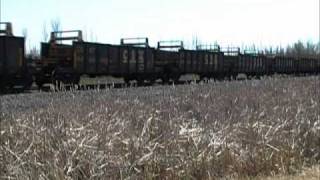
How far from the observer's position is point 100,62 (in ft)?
106

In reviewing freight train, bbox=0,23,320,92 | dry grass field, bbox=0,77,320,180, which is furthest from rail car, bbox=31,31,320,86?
dry grass field, bbox=0,77,320,180

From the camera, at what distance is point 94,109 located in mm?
8570

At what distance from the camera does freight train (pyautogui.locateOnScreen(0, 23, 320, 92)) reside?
26.0m

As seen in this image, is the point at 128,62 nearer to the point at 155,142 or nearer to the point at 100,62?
the point at 100,62

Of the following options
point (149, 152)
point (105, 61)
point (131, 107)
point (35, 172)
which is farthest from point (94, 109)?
point (105, 61)

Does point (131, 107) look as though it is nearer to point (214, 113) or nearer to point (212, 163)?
point (214, 113)

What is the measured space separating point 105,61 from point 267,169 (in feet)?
82.2

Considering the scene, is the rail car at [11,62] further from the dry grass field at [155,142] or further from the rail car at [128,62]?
the dry grass field at [155,142]

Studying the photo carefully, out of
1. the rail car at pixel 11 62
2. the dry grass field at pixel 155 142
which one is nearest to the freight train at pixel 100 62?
the rail car at pixel 11 62

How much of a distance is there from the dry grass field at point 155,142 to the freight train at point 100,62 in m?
16.4

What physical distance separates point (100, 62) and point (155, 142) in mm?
24799

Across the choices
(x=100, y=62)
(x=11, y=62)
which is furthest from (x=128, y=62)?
(x=11, y=62)

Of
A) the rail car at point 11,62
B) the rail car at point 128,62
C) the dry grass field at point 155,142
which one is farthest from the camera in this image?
the rail car at point 128,62

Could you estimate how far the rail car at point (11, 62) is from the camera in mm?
25375
